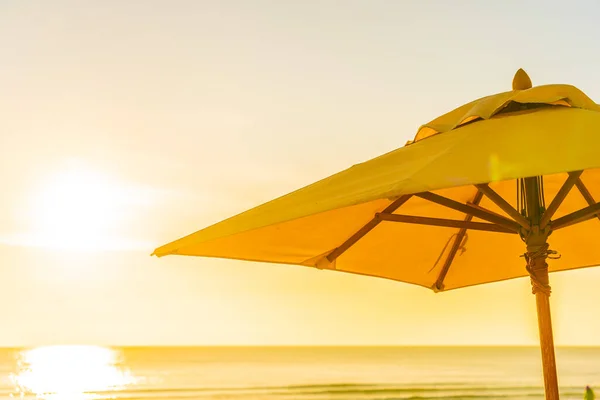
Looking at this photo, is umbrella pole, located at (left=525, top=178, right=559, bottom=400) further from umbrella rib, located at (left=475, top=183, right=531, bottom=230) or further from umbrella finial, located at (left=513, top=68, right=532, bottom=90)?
umbrella finial, located at (left=513, top=68, right=532, bottom=90)

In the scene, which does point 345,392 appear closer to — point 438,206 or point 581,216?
point 438,206

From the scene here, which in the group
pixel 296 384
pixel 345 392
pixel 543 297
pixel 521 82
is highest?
pixel 296 384

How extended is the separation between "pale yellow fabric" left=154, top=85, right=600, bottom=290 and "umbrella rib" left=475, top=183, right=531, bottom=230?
0.19 m

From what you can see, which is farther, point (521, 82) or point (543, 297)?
point (521, 82)

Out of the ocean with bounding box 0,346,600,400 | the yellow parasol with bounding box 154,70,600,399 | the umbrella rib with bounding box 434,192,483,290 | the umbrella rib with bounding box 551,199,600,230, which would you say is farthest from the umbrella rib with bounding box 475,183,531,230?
the ocean with bounding box 0,346,600,400

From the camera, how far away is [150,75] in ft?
47.4

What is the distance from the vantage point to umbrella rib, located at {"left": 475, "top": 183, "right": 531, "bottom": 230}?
8.10 ft

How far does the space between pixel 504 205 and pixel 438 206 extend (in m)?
0.88

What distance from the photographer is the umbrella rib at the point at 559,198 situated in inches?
98.2

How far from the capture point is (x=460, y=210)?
2730 millimetres

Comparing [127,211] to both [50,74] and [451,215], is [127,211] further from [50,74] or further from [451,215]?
[451,215]

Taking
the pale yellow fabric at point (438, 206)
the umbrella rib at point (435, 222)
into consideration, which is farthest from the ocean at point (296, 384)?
the umbrella rib at point (435, 222)

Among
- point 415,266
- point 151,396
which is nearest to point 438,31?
point 415,266

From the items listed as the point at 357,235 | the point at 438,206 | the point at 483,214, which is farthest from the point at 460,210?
the point at 438,206
